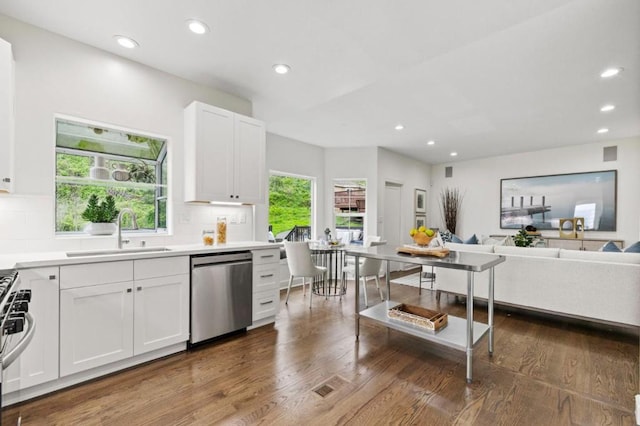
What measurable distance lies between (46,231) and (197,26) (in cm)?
199

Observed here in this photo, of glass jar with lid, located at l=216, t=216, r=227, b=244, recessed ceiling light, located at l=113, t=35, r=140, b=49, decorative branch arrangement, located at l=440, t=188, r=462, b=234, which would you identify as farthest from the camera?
decorative branch arrangement, located at l=440, t=188, r=462, b=234

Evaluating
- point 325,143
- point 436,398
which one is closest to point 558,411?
point 436,398

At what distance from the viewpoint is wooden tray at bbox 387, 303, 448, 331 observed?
243 cm

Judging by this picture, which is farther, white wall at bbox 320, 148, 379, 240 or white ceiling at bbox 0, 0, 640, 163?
white wall at bbox 320, 148, 379, 240

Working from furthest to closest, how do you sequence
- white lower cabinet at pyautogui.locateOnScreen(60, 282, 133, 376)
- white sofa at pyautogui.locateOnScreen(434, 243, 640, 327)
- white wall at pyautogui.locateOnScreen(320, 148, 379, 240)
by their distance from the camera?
white wall at pyautogui.locateOnScreen(320, 148, 379, 240) → white sofa at pyautogui.locateOnScreen(434, 243, 640, 327) → white lower cabinet at pyautogui.locateOnScreen(60, 282, 133, 376)

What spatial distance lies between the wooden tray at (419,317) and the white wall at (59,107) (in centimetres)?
231

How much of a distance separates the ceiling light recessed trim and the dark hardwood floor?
2.66 m

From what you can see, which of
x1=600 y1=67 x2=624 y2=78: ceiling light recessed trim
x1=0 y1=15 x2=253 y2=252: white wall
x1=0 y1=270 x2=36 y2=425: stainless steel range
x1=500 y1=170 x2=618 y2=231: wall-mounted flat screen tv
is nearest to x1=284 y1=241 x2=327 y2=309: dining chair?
x1=0 y1=15 x2=253 y2=252: white wall

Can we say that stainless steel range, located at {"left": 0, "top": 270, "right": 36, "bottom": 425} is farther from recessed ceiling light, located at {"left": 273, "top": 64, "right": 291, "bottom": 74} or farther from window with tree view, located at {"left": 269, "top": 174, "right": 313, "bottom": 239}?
window with tree view, located at {"left": 269, "top": 174, "right": 313, "bottom": 239}

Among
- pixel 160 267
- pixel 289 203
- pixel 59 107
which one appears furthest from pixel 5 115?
pixel 289 203

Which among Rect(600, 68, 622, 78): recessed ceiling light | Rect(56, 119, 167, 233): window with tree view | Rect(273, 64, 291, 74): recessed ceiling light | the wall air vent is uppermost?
Rect(600, 68, 622, 78): recessed ceiling light

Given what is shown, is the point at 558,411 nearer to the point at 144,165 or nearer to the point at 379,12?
the point at 379,12

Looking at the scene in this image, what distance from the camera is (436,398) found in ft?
6.44

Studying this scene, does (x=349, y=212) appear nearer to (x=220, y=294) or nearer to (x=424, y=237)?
(x=424, y=237)
